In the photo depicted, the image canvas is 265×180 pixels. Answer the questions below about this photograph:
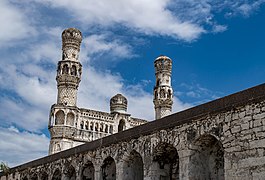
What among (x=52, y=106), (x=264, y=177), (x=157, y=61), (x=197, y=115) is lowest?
(x=264, y=177)

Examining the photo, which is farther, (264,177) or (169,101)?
(169,101)

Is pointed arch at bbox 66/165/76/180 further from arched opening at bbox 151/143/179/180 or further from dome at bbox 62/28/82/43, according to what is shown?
dome at bbox 62/28/82/43

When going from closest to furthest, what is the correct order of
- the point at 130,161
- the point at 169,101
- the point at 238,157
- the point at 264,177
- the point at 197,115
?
the point at 264,177, the point at 238,157, the point at 197,115, the point at 130,161, the point at 169,101

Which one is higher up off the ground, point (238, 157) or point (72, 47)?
point (72, 47)

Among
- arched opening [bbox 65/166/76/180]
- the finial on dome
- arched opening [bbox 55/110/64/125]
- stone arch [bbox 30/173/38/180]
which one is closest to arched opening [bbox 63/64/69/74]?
the finial on dome

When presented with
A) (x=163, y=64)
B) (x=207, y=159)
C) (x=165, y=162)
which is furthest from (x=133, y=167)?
(x=163, y=64)

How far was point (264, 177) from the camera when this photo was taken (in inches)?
277

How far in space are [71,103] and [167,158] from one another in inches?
703

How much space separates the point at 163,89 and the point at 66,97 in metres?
7.40

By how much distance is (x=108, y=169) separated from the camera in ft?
39.8

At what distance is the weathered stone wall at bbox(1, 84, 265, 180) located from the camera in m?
7.40

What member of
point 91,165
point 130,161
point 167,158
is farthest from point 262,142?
point 91,165

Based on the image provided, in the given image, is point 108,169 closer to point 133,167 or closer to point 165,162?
point 133,167

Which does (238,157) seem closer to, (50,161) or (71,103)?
(50,161)
